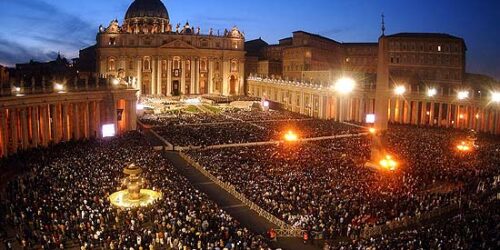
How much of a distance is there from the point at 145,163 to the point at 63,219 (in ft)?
40.4

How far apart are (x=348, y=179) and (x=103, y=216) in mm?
16611

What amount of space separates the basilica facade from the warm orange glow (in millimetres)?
69113

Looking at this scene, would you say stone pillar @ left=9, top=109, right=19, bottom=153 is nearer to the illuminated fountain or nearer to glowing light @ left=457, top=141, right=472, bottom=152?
the illuminated fountain

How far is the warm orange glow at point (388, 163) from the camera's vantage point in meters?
36.8

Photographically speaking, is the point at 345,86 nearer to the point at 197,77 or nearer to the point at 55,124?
the point at 55,124

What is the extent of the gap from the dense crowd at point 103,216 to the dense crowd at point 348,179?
388 centimetres

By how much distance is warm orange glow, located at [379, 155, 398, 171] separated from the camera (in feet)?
121

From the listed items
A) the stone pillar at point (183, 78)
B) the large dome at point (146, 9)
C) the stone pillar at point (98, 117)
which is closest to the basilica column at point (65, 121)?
the stone pillar at point (98, 117)

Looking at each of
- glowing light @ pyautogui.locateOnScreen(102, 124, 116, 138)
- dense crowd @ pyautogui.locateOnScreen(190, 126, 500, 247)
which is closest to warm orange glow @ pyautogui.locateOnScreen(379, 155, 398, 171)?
dense crowd @ pyautogui.locateOnScreen(190, 126, 500, 247)

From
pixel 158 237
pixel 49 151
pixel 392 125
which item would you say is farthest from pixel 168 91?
pixel 158 237

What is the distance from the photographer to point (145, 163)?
3488 centimetres

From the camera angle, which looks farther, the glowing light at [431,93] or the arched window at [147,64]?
the arched window at [147,64]

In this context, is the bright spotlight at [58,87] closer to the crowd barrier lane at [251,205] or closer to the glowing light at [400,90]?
the crowd barrier lane at [251,205]

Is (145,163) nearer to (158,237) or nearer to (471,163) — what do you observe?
(158,237)
